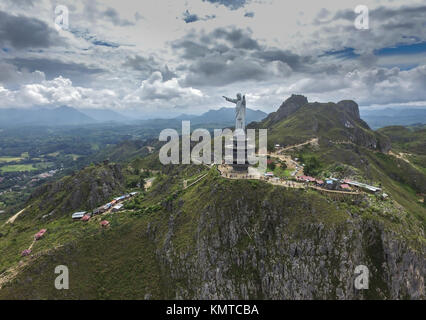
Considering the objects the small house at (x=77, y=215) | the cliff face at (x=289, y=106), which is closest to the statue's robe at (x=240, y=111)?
the small house at (x=77, y=215)

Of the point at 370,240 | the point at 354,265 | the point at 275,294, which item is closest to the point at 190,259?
the point at 275,294

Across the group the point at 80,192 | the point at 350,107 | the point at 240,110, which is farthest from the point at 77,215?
the point at 350,107

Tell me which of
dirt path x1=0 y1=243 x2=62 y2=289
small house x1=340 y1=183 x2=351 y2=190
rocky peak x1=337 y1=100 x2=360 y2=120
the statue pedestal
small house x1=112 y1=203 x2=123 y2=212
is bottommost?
dirt path x1=0 y1=243 x2=62 y2=289

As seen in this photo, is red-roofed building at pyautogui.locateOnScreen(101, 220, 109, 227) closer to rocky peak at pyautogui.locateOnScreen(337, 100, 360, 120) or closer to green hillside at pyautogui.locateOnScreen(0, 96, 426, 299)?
green hillside at pyautogui.locateOnScreen(0, 96, 426, 299)

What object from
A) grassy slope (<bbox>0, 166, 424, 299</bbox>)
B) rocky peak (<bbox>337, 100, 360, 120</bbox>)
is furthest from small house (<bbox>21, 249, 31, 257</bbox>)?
rocky peak (<bbox>337, 100, 360, 120</bbox>)

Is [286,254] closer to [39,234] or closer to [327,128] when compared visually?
[39,234]

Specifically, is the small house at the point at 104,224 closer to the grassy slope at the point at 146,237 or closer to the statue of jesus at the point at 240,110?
the grassy slope at the point at 146,237
